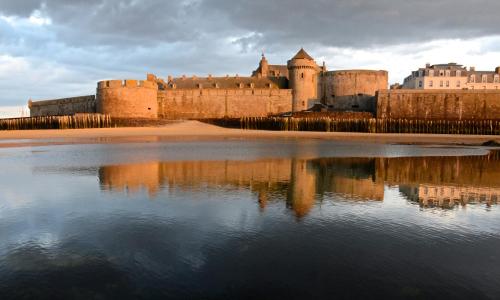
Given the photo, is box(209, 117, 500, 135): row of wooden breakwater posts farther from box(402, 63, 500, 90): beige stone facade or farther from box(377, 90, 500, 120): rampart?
box(402, 63, 500, 90): beige stone facade

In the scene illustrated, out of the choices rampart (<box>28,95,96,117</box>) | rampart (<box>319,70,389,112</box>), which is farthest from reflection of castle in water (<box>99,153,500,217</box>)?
rampart (<box>28,95,96,117</box>)

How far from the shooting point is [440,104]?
145 ft

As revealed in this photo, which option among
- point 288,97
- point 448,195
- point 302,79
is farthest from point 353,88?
point 448,195

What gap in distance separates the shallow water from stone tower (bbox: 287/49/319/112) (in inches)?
1484

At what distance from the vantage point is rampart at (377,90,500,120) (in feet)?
142

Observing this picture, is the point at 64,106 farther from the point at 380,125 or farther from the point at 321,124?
the point at 380,125

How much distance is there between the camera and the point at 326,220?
7375 millimetres

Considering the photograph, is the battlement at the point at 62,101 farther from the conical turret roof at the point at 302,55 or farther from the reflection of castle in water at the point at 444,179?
the reflection of castle in water at the point at 444,179

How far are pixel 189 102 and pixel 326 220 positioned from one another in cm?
4614

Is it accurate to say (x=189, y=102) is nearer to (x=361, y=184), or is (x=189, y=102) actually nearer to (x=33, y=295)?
(x=361, y=184)

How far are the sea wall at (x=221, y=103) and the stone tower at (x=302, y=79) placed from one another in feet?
3.68

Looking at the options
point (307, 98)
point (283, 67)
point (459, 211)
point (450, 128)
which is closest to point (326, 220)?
point (459, 211)

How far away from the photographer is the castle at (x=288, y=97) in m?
44.0

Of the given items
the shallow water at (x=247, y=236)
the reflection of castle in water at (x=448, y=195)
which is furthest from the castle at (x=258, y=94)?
the reflection of castle in water at (x=448, y=195)
